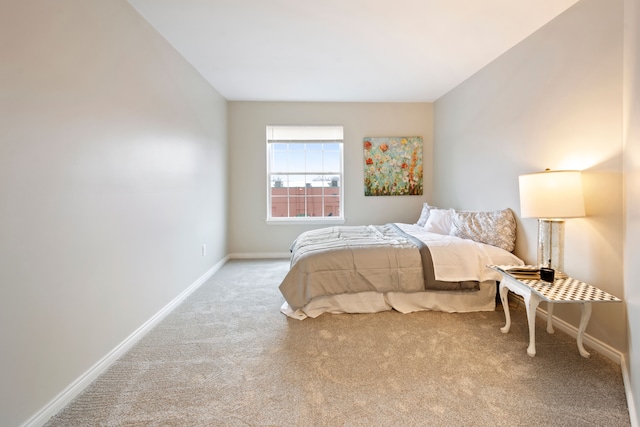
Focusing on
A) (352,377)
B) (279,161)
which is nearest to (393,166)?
(279,161)

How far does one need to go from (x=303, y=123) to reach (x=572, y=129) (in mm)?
3319

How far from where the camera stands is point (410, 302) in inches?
98.3

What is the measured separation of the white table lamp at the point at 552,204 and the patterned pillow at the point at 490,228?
491mm

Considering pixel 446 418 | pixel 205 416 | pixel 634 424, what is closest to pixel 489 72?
pixel 634 424

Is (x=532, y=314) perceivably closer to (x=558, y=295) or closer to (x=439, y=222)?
(x=558, y=295)

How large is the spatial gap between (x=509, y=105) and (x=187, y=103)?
3.34 meters

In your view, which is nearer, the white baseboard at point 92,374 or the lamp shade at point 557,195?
the white baseboard at point 92,374

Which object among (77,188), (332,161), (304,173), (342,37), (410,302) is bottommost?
(410,302)

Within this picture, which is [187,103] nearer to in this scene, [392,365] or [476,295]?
[392,365]

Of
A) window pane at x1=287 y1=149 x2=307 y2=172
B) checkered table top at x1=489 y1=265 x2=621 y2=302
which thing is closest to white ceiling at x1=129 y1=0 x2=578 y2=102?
window pane at x1=287 y1=149 x2=307 y2=172

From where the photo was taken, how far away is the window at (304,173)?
4.53m

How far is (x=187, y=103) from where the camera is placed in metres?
2.97

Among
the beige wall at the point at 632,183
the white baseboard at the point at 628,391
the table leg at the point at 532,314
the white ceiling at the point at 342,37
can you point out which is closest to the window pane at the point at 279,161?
the white ceiling at the point at 342,37

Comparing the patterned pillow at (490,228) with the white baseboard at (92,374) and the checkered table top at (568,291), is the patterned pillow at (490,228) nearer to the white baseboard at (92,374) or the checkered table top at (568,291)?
the checkered table top at (568,291)
